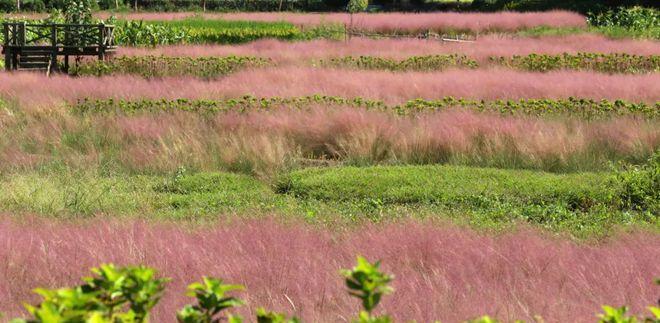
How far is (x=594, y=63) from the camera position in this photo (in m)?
20.3

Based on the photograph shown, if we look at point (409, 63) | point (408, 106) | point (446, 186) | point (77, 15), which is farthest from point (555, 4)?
point (446, 186)

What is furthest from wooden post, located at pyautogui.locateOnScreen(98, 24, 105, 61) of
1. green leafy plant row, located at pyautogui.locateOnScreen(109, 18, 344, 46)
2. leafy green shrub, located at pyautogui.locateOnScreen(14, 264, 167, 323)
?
leafy green shrub, located at pyautogui.locateOnScreen(14, 264, 167, 323)

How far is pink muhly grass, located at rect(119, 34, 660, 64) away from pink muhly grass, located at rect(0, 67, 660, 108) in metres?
4.85

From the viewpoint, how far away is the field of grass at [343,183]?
5059mm

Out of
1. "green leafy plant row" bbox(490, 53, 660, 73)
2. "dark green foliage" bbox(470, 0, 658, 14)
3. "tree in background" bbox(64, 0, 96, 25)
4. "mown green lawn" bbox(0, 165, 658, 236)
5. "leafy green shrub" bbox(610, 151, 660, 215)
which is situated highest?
"dark green foliage" bbox(470, 0, 658, 14)

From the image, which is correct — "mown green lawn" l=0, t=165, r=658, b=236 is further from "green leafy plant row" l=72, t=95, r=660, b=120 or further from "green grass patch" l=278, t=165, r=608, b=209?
"green leafy plant row" l=72, t=95, r=660, b=120

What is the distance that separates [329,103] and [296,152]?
219 centimetres

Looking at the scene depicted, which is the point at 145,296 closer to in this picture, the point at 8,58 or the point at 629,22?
the point at 8,58

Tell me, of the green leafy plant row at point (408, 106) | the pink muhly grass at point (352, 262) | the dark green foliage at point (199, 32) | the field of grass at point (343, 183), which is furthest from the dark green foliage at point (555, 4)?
the pink muhly grass at point (352, 262)

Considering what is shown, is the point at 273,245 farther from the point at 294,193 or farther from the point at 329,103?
the point at 329,103

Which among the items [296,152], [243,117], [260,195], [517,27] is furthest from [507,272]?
[517,27]

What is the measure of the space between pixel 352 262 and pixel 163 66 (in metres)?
15.4

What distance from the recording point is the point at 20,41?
21.9 metres

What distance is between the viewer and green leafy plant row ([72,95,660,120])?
480 inches
